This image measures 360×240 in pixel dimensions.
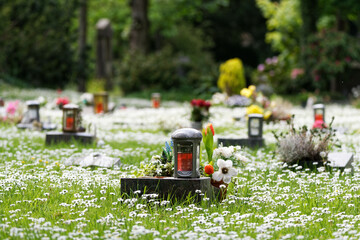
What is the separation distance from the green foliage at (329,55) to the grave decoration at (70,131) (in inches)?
723

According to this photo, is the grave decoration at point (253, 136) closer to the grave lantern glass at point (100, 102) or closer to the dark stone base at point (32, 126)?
the dark stone base at point (32, 126)

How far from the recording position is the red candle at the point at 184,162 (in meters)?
6.43

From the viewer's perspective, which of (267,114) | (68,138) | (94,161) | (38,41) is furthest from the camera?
(38,41)

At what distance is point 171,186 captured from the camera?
6.44m

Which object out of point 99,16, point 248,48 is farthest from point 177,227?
point 248,48

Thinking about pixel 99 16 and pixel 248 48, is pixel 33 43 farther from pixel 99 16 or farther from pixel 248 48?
pixel 248 48

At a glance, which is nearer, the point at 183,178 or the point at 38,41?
the point at 183,178

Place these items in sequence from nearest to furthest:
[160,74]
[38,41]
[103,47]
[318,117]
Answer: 1. [318,117]
2. [38,41]
3. [160,74]
4. [103,47]

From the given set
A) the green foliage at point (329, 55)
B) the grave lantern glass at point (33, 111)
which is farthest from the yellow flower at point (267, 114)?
the green foliage at point (329, 55)

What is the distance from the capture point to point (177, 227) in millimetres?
5559

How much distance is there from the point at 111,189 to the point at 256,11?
4139cm

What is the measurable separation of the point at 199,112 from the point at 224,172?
8103mm

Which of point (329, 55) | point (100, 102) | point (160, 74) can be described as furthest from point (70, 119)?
point (329, 55)

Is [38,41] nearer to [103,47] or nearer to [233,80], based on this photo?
[103,47]
